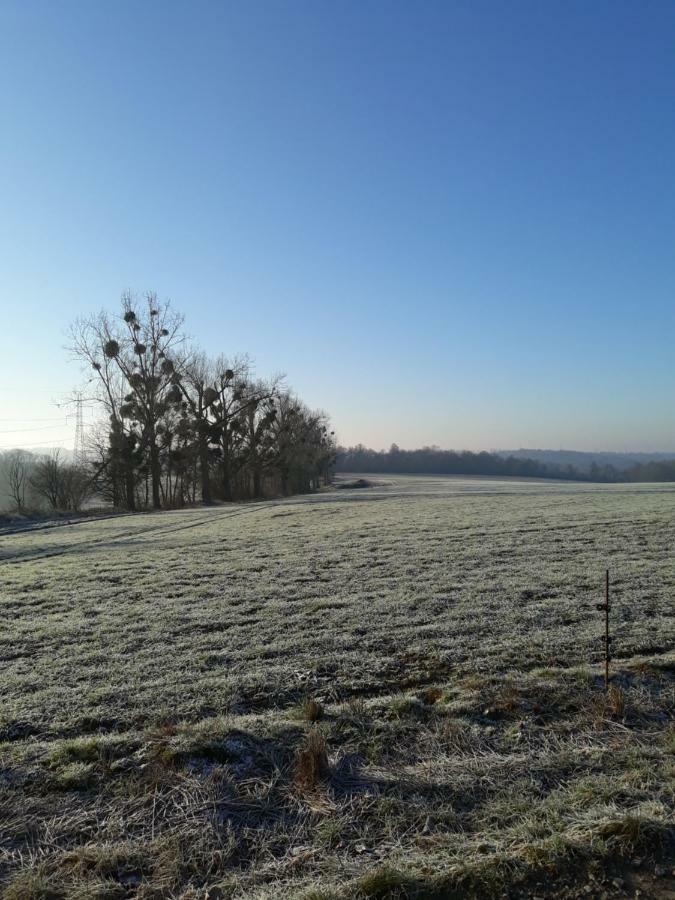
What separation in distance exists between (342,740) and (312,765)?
1.74 ft

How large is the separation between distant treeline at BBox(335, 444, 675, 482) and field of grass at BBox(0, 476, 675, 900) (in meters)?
95.3

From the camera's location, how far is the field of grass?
303cm

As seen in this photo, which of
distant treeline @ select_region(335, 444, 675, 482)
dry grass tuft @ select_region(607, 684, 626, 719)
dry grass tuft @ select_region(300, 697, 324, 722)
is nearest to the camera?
dry grass tuft @ select_region(607, 684, 626, 719)

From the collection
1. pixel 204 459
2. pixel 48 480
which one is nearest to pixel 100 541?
pixel 204 459

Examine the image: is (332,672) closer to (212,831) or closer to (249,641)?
(249,641)

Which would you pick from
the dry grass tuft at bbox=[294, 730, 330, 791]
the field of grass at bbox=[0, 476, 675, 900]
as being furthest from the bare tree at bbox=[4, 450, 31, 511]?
the dry grass tuft at bbox=[294, 730, 330, 791]

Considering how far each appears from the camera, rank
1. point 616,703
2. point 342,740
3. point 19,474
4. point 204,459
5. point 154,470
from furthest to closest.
Result: point 19,474 < point 204,459 < point 154,470 < point 616,703 < point 342,740

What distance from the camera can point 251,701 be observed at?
16.9 ft

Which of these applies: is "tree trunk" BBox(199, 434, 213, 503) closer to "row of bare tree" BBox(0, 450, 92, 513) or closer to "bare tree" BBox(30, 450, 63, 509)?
"row of bare tree" BBox(0, 450, 92, 513)

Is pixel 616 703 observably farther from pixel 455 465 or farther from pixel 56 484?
pixel 455 465

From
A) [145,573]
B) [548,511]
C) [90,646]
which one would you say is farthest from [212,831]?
[548,511]

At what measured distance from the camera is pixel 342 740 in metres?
4.37

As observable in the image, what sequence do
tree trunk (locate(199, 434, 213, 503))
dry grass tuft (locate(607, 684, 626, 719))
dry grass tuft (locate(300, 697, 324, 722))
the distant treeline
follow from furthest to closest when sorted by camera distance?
the distant treeline
tree trunk (locate(199, 434, 213, 503))
dry grass tuft (locate(300, 697, 324, 722))
dry grass tuft (locate(607, 684, 626, 719))

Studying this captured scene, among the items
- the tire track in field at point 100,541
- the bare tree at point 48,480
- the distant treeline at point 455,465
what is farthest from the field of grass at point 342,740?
the distant treeline at point 455,465
